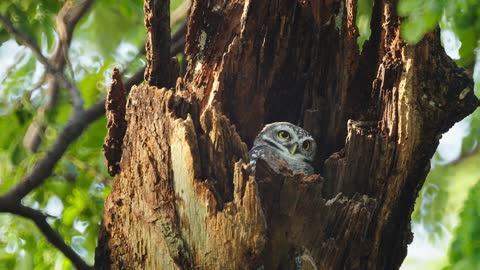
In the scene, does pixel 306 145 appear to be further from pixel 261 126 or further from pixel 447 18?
pixel 447 18

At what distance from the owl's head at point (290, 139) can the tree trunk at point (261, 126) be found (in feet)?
0.31

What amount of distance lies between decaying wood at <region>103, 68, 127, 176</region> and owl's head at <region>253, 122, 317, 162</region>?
0.86 m

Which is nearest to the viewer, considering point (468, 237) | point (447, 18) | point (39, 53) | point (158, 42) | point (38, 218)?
point (468, 237)

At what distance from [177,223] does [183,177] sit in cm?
19

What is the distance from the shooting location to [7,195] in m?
3.94

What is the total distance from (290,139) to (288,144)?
6cm

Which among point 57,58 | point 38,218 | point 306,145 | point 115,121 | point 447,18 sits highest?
point 57,58

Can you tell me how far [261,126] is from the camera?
414 centimetres

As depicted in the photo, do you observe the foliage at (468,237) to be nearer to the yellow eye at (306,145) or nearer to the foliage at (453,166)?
the foliage at (453,166)

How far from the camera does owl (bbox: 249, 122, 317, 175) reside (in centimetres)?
420

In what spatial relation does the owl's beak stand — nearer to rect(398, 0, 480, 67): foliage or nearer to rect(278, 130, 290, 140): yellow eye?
rect(278, 130, 290, 140): yellow eye

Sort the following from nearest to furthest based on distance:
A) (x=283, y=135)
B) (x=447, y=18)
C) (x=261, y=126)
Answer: (x=447, y=18) < (x=261, y=126) < (x=283, y=135)

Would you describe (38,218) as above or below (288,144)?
below

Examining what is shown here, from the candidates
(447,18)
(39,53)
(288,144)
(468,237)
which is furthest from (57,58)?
(468,237)
